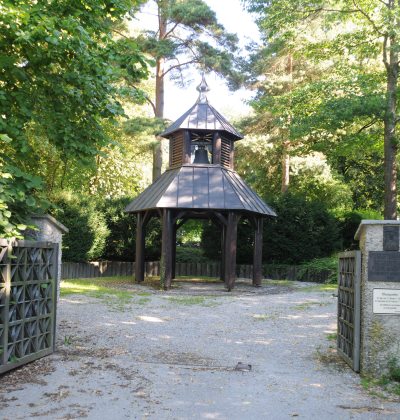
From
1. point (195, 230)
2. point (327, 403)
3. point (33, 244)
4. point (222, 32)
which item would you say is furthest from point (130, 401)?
point (195, 230)

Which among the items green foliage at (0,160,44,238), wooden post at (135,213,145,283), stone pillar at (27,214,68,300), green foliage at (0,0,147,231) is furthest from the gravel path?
wooden post at (135,213,145,283)

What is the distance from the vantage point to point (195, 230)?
29.8 meters

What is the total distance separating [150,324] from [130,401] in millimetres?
4672

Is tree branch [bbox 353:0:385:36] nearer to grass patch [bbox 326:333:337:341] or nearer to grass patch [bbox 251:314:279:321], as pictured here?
grass patch [bbox 251:314:279:321]

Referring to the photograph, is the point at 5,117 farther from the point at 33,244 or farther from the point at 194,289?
the point at 194,289

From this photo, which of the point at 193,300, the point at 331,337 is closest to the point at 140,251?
Result: the point at 193,300

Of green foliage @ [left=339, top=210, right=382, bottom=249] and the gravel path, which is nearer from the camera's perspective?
the gravel path

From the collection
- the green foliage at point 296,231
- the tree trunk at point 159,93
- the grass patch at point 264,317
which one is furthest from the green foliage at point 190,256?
the grass patch at point 264,317

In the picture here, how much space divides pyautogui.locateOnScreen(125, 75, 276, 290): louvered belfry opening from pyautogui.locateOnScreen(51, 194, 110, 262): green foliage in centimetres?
297

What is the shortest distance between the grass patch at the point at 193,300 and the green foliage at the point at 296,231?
7.87 metres

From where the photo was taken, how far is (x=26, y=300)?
6117 millimetres

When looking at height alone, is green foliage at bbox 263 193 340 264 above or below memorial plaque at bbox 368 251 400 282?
above

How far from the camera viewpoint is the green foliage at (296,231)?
69.8ft

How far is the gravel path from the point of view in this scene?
4742 millimetres
